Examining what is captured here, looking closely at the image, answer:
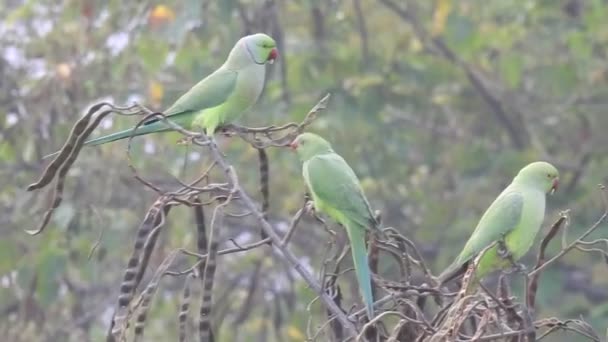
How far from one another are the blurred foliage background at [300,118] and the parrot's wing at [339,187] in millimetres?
2721

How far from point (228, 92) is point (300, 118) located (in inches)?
146

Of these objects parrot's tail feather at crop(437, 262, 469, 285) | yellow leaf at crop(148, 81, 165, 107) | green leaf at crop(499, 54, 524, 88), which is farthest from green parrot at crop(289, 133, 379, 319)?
green leaf at crop(499, 54, 524, 88)

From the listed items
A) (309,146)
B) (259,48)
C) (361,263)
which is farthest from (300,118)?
(361,263)

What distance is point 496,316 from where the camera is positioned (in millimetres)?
1896

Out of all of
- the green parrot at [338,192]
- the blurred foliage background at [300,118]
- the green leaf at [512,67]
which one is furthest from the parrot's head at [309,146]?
the green leaf at [512,67]

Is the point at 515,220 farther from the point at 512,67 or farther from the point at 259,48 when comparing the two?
the point at 512,67

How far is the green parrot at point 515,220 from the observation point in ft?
9.38

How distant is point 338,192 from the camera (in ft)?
9.02

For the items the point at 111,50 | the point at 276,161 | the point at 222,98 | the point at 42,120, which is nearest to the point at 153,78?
the point at 111,50

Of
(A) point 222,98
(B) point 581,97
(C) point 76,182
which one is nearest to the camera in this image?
(A) point 222,98

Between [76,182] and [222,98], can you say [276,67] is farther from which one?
[222,98]

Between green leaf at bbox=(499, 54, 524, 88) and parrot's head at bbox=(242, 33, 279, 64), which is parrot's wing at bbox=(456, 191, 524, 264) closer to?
parrot's head at bbox=(242, 33, 279, 64)

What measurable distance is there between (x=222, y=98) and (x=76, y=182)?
133 inches

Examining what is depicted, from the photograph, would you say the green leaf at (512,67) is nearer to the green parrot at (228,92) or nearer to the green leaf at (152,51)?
the green leaf at (152,51)
